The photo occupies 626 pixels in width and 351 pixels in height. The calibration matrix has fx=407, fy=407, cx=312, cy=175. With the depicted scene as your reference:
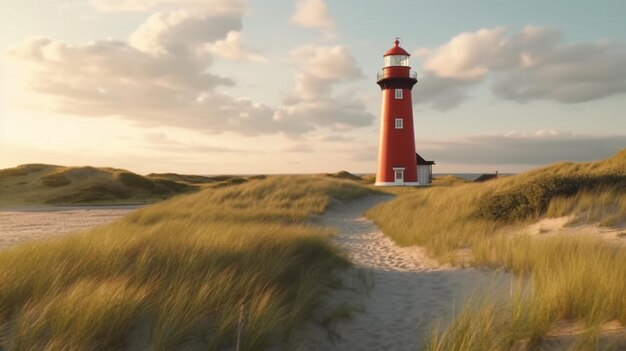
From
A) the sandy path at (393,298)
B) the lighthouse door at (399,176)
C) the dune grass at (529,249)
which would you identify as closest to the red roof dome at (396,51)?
the lighthouse door at (399,176)

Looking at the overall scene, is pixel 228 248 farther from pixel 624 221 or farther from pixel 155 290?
pixel 624 221

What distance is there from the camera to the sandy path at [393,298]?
184 inches

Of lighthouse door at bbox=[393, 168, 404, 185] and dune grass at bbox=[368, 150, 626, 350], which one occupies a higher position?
lighthouse door at bbox=[393, 168, 404, 185]

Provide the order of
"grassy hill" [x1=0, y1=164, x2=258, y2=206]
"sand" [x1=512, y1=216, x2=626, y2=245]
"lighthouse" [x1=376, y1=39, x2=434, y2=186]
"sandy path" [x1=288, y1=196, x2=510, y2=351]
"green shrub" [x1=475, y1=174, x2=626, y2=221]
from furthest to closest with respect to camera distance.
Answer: "lighthouse" [x1=376, y1=39, x2=434, y2=186] → "grassy hill" [x1=0, y1=164, x2=258, y2=206] → "green shrub" [x1=475, y1=174, x2=626, y2=221] → "sand" [x1=512, y1=216, x2=626, y2=245] → "sandy path" [x1=288, y1=196, x2=510, y2=351]

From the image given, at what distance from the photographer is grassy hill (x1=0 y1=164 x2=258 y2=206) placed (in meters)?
30.0

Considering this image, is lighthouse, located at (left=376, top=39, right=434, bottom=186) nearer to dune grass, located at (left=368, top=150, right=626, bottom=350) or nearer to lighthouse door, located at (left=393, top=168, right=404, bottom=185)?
lighthouse door, located at (left=393, top=168, right=404, bottom=185)

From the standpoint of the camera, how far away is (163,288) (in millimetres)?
4637

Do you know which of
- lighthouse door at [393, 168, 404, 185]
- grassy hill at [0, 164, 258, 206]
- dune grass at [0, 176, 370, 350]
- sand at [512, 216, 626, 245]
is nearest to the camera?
dune grass at [0, 176, 370, 350]

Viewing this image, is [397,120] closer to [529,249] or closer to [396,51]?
[396,51]

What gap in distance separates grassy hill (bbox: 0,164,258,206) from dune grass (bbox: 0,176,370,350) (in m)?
25.8

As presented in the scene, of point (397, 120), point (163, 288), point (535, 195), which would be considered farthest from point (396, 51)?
point (163, 288)

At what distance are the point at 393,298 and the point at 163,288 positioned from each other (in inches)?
139

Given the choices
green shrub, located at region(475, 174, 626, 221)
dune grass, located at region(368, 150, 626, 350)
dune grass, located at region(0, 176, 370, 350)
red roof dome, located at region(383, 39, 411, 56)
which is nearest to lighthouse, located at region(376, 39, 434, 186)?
red roof dome, located at region(383, 39, 411, 56)

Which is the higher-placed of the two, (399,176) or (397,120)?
(397,120)
